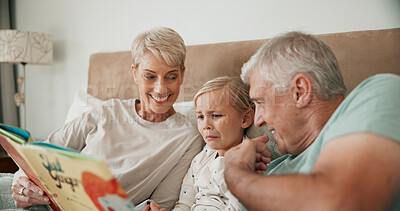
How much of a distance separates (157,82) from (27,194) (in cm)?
68

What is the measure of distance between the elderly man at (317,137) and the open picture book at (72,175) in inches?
12.2

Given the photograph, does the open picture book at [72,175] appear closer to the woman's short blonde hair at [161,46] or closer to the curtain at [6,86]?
the woman's short blonde hair at [161,46]

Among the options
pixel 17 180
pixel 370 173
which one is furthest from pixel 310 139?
pixel 17 180

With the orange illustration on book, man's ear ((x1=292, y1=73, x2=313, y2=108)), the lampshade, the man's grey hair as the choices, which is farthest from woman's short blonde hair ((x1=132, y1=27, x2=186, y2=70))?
the lampshade

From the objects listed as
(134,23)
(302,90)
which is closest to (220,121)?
(302,90)

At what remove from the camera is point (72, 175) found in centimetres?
70

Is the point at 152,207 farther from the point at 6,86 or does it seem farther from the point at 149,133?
the point at 6,86

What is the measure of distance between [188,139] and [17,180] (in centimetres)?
71

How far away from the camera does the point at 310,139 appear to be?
98 centimetres

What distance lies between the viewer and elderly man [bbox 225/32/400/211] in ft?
2.02

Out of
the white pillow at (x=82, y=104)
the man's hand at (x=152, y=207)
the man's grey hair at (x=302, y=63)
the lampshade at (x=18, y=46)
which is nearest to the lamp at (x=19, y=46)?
the lampshade at (x=18, y=46)

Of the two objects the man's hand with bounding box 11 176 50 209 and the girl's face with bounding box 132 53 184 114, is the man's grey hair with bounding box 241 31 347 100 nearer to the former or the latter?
the girl's face with bounding box 132 53 184 114

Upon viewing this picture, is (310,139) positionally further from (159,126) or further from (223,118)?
(159,126)

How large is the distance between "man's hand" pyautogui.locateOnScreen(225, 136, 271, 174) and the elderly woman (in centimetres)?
52
